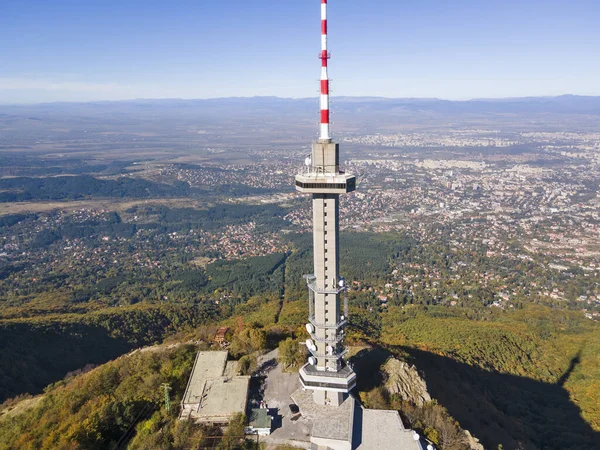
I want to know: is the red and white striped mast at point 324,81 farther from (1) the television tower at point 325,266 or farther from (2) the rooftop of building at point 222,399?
(2) the rooftop of building at point 222,399

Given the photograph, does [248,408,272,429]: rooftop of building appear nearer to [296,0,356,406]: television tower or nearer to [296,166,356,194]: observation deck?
[296,0,356,406]: television tower

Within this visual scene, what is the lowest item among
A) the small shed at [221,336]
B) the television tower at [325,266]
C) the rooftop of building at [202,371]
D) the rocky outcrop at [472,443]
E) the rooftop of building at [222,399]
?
the rocky outcrop at [472,443]

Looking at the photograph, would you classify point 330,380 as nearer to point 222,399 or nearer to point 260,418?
point 260,418

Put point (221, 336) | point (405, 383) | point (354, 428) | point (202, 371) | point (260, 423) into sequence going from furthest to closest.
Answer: point (221, 336) → point (405, 383) → point (202, 371) → point (354, 428) → point (260, 423)

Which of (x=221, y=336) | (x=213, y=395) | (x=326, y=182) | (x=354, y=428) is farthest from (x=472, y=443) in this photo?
(x=221, y=336)

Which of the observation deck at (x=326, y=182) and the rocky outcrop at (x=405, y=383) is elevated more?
the observation deck at (x=326, y=182)

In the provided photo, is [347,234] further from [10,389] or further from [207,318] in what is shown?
[10,389]

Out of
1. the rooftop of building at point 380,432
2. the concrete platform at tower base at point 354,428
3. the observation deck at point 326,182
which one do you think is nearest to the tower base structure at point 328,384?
the concrete platform at tower base at point 354,428
